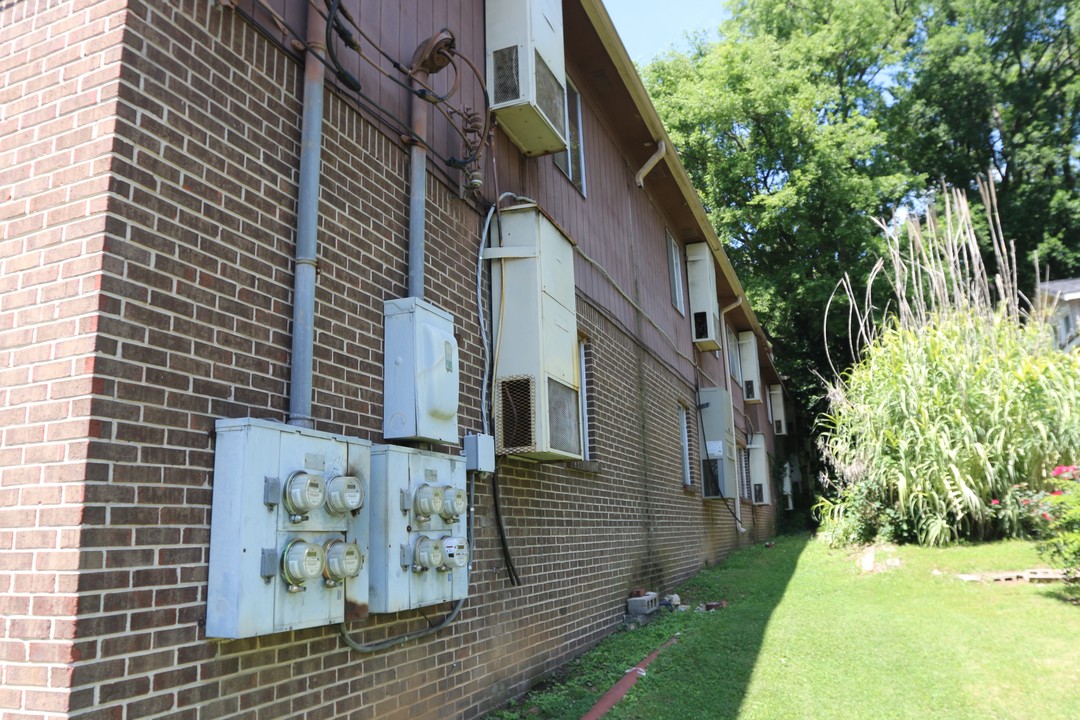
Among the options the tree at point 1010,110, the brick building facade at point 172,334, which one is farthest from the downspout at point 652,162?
the tree at point 1010,110

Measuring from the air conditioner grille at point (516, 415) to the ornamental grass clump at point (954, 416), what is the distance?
21.0ft

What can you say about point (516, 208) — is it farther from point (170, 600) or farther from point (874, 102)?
point (874, 102)

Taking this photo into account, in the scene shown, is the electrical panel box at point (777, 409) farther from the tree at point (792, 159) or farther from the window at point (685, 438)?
the window at point (685, 438)

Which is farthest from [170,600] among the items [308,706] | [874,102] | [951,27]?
[951,27]

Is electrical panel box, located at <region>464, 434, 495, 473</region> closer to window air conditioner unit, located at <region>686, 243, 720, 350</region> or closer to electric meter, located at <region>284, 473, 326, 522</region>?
electric meter, located at <region>284, 473, 326, 522</region>

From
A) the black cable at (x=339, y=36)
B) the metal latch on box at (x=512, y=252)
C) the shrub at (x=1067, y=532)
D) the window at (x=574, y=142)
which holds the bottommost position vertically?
the shrub at (x=1067, y=532)

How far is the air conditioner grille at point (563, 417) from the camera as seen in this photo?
5.35 meters

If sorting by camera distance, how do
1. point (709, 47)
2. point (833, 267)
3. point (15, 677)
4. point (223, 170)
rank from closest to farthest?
point (15, 677), point (223, 170), point (833, 267), point (709, 47)

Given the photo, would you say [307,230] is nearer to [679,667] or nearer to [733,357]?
[679,667]

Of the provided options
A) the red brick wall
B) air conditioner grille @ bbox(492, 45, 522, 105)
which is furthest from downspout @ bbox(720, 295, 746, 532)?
the red brick wall

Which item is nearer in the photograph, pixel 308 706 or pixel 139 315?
pixel 139 315

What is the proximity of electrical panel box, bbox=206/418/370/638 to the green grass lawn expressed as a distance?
2026 millimetres

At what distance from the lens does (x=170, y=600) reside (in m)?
2.59

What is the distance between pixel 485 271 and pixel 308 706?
10.3 ft
